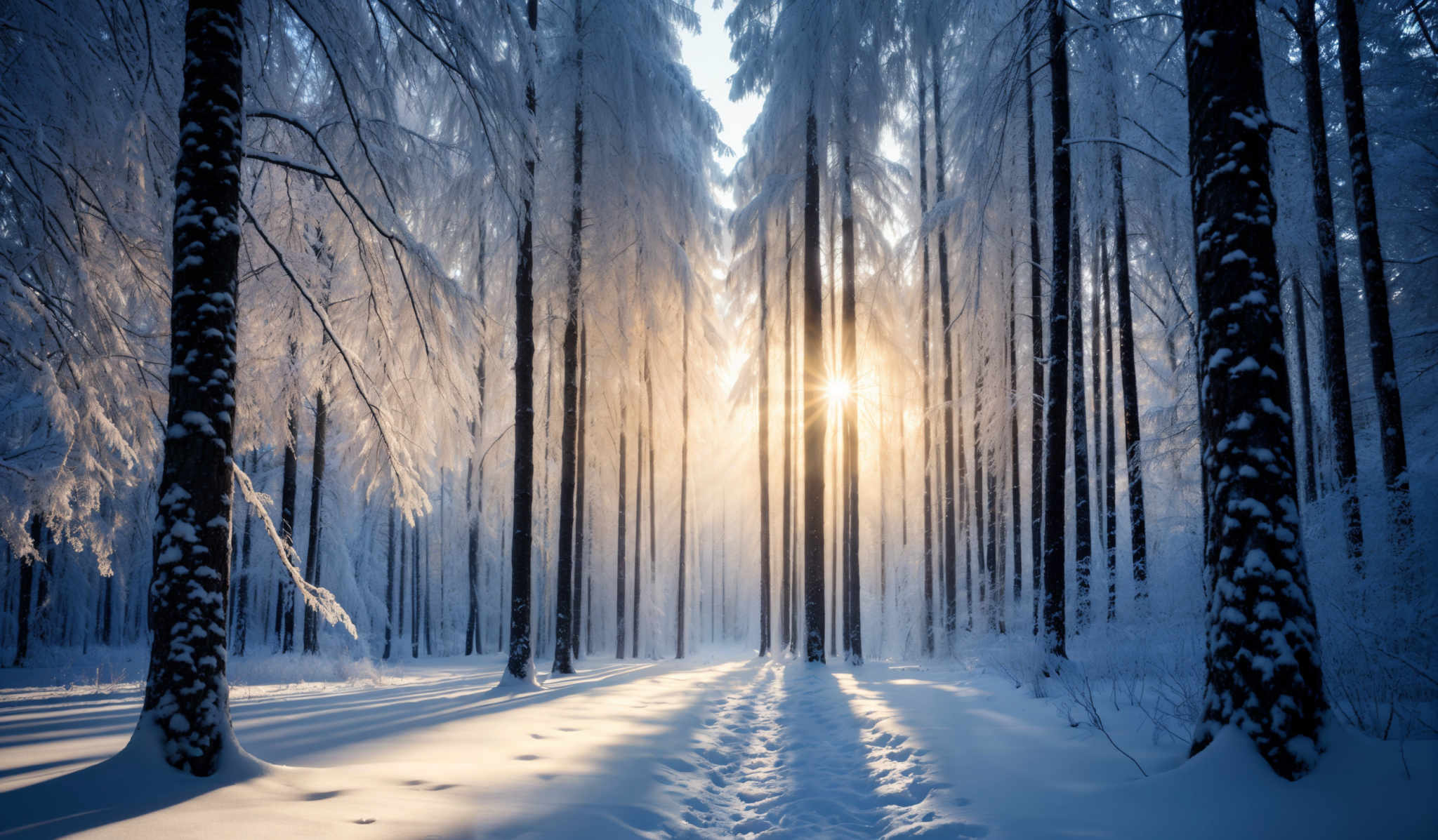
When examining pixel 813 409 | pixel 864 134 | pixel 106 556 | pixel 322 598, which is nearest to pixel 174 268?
pixel 322 598

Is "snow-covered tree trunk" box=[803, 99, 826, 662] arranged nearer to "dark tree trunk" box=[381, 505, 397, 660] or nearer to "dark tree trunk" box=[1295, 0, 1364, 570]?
"dark tree trunk" box=[1295, 0, 1364, 570]

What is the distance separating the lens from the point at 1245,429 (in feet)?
11.4

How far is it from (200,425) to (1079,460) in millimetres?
11097

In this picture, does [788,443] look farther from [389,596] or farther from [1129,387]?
[389,596]

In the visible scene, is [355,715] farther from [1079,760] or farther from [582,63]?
[582,63]

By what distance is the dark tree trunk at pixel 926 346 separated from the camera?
16219 mm

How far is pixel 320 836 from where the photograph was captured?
2.73 metres

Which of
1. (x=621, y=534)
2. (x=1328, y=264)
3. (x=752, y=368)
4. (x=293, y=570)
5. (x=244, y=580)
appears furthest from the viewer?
(x=244, y=580)

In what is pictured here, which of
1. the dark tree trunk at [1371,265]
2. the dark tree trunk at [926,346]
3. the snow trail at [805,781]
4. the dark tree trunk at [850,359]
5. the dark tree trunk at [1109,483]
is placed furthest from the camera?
the dark tree trunk at [926,346]

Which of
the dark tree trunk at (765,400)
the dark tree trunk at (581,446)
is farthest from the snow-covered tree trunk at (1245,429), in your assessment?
the dark tree trunk at (765,400)

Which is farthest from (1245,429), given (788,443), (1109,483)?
(788,443)

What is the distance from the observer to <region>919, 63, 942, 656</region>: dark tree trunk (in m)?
16.2

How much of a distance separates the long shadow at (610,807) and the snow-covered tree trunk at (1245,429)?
3.24m

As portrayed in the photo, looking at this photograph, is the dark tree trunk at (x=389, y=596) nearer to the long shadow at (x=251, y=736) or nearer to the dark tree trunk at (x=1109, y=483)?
the long shadow at (x=251, y=736)
